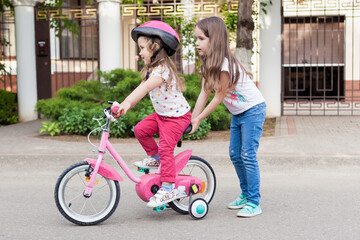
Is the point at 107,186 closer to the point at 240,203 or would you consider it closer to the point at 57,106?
the point at 240,203

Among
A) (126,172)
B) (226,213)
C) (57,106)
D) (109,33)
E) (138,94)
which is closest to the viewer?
(138,94)

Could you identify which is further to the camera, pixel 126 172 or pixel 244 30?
pixel 244 30

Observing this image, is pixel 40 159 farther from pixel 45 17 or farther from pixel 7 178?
pixel 45 17

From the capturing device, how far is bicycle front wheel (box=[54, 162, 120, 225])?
14.2 feet

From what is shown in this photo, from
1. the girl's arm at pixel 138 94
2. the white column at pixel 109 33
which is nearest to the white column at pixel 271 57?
the white column at pixel 109 33

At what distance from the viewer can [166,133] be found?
4488mm

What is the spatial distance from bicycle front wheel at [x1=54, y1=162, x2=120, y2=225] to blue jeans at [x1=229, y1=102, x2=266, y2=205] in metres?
1.11

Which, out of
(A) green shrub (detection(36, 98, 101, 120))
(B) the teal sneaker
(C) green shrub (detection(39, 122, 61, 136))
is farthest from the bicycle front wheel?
(A) green shrub (detection(36, 98, 101, 120))

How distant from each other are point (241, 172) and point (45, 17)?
8.21 m

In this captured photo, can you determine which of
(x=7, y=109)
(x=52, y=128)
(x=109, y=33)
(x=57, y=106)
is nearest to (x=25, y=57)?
(x=7, y=109)

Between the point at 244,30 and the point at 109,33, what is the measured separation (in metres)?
3.25

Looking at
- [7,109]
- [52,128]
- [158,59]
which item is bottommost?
A: [52,128]

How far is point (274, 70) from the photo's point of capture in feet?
37.8

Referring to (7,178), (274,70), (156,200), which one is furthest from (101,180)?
(274,70)
